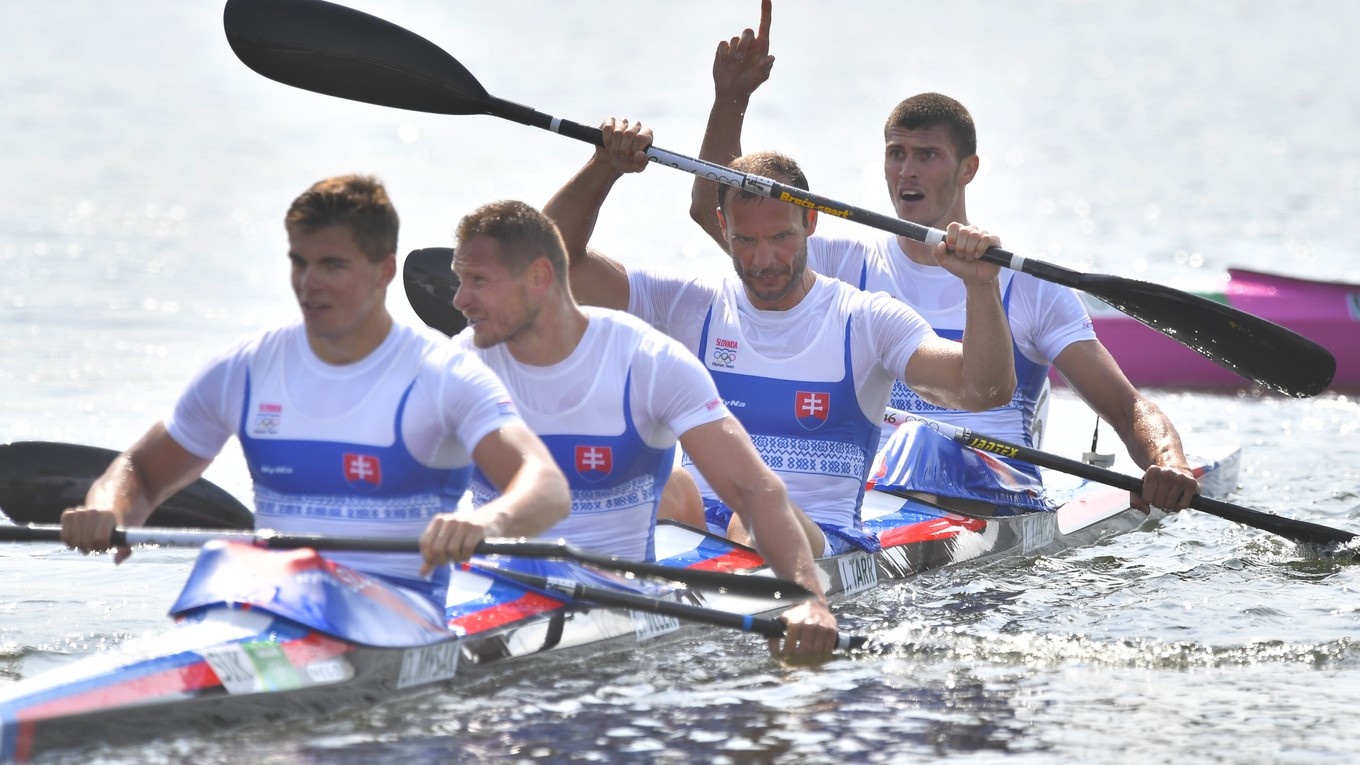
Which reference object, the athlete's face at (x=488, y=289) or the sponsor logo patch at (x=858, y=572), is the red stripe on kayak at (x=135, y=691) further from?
the sponsor logo patch at (x=858, y=572)

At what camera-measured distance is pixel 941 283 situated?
22.3ft

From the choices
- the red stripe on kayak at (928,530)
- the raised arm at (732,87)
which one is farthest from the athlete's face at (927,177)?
the red stripe on kayak at (928,530)

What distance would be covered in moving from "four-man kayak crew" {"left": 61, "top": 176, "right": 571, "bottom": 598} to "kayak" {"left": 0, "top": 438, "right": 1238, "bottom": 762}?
0.57 ft

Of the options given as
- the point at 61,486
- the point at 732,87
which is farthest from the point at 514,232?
the point at 732,87

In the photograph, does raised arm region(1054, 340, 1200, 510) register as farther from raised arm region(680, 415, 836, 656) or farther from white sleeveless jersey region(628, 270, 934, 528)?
raised arm region(680, 415, 836, 656)

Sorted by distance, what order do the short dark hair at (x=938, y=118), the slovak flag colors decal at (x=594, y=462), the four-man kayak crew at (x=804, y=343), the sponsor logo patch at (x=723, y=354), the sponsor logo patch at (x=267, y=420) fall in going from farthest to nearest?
the short dark hair at (x=938, y=118) < the sponsor logo patch at (x=723, y=354) < the four-man kayak crew at (x=804, y=343) < the slovak flag colors decal at (x=594, y=462) < the sponsor logo patch at (x=267, y=420)

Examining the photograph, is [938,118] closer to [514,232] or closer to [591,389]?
[591,389]

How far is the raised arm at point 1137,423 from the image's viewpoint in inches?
251

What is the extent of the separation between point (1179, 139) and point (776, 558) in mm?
25286

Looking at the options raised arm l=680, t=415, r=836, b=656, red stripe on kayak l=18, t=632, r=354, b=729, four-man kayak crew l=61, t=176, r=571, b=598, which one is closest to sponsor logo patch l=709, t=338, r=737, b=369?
raised arm l=680, t=415, r=836, b=656

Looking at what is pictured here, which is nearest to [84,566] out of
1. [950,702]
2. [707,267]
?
[950,702]

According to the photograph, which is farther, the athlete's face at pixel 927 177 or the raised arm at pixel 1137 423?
the athlete's face at pixel 927 177

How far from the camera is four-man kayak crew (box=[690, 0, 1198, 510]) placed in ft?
21.6

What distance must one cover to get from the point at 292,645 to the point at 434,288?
8.82 ft
